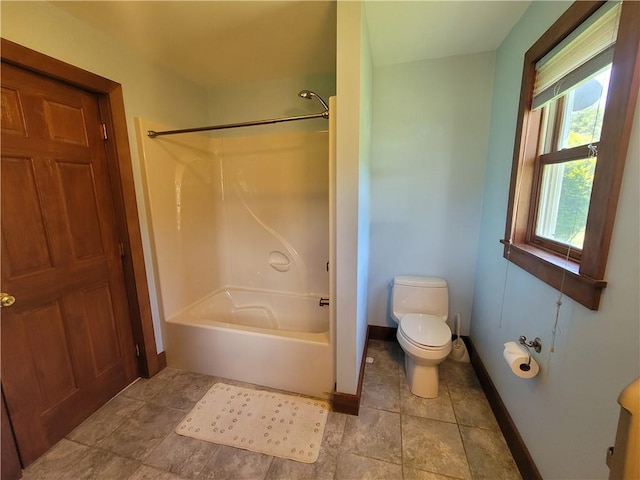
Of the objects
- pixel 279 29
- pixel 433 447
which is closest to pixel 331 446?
pixel 433 447

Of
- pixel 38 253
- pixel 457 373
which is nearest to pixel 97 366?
pixel 38 253

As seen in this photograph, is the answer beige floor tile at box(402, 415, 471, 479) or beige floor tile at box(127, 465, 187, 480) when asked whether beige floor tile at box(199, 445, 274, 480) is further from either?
beige floor tile at box(402, 415, 471, 479)

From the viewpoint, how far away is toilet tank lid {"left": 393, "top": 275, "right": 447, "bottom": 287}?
2053 mm

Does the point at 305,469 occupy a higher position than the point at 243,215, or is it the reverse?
the point at 243,215

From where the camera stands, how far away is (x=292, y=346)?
5.51 feet

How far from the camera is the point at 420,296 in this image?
6.79ft

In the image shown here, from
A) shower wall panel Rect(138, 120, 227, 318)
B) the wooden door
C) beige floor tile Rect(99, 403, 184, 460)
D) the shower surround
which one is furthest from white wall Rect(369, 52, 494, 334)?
the wooden door

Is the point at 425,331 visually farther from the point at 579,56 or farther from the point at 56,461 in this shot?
the point at 56,461

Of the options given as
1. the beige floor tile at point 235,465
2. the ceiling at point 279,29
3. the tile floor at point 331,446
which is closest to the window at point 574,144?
the ceiling at point 279,29

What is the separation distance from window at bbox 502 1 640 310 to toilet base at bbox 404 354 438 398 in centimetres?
89

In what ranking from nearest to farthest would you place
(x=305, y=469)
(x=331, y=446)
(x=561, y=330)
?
1. (x=561, y=330)
2. (x=305, y=469)
3. (x=331, y=446)

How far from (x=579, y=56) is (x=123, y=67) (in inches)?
96.8

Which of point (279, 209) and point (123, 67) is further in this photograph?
point (279, 209)

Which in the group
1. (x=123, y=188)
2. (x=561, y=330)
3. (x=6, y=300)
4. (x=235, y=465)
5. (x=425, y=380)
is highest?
(x=123, y=188)
